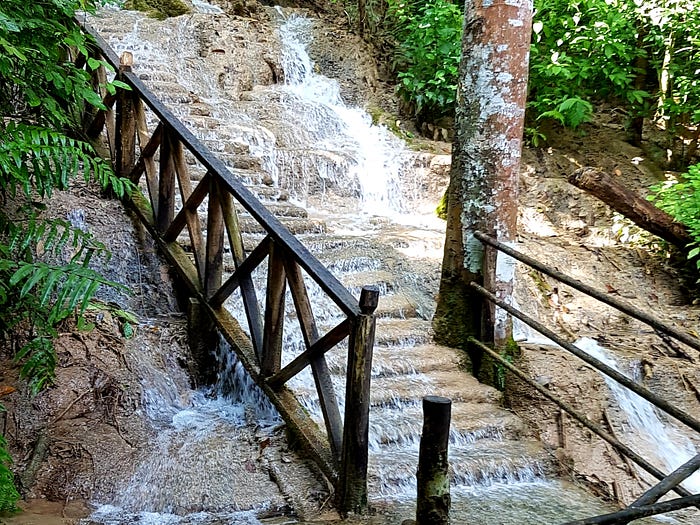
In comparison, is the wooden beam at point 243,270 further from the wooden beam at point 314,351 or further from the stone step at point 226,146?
the stone step at point 226,146

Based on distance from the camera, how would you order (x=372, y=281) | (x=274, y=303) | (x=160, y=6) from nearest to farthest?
(x=274, y=303)
(x=372, y=281)
(x=160, y=6)

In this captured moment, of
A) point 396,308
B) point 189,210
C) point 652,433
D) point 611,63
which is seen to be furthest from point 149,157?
point 611,63

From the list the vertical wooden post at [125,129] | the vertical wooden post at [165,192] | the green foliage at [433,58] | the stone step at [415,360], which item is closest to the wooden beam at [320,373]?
the stone step at [415,360]

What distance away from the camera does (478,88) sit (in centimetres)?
376

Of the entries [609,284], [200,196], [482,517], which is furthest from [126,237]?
[609,284]

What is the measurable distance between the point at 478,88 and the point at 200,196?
1996 mm

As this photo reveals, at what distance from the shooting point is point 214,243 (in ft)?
12.7

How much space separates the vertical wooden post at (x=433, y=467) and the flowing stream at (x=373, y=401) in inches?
30.3

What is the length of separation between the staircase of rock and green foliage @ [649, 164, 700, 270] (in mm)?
2338

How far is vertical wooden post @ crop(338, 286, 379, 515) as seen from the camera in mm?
2514

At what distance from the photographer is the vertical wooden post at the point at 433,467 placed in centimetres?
183

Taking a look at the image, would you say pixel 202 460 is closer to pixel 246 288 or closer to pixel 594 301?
pixel 246 288

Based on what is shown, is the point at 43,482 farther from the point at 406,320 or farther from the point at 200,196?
the point at 406,320

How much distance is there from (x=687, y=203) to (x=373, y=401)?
4.17 metres
